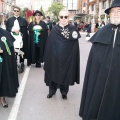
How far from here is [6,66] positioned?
17.5 feet

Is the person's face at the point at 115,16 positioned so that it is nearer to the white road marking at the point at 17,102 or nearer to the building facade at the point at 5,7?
the white road marking at the point at 17,102

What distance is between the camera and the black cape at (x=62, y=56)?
18.6 feet

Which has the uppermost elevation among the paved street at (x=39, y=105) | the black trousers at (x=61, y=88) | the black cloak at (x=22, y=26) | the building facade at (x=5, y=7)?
the building facade at (x=5, y=7)

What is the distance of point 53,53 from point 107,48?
195cm

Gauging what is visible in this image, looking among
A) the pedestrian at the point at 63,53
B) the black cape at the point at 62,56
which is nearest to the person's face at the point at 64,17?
the pedestrian at the point at 63,53

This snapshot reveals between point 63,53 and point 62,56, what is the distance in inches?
2.5

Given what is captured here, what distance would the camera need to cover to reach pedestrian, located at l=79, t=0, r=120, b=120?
3928 millimetres

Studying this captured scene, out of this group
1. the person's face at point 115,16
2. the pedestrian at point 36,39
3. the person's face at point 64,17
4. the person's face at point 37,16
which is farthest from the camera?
the pedestrian at point 36,39

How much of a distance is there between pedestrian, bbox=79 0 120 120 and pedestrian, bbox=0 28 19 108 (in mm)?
1782

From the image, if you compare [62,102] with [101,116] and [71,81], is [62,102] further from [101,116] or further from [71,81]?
[101,116]

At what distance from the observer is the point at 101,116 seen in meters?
4.09

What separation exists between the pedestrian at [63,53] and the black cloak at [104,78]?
1490 millimetres

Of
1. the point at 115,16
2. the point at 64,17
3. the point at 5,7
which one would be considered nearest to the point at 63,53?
the point at 64,17

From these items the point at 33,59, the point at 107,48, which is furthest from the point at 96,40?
the point at 33,59
